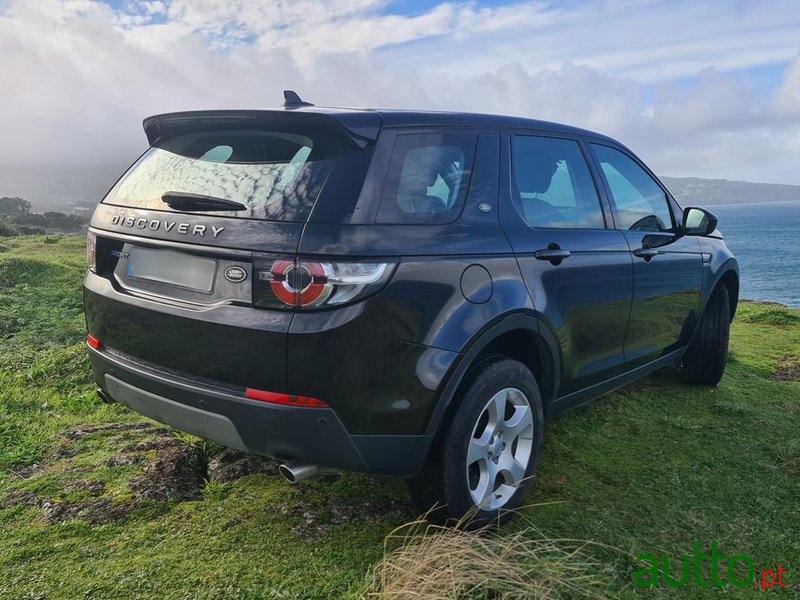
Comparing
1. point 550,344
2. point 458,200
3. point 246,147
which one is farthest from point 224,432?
point 550,344

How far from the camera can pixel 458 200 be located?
8.79 ft

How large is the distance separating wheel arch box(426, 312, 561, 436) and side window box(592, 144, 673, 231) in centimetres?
109

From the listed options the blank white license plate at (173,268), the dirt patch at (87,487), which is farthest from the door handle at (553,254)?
the dirt patch at (87,487)

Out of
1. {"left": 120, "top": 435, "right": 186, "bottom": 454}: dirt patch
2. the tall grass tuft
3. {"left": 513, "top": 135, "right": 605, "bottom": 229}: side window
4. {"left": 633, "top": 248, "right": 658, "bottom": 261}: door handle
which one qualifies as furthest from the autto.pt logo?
{"left": 120, "top": 435, "right": 186, "bottom": 454}: dirt patch

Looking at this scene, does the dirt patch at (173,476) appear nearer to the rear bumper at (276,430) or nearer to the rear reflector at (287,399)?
the rear bumper at (276,430)

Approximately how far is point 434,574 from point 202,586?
834mm

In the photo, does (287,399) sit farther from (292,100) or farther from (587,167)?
(587,167)

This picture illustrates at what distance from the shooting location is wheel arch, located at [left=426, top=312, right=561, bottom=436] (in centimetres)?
247

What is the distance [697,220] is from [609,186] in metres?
1.07

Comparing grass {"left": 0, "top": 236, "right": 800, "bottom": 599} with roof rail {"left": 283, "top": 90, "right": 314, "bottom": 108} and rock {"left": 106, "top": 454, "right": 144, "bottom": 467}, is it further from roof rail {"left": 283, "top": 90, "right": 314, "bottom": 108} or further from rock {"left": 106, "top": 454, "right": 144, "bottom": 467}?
roof rail {"left": 283, "top": 90, "right": 314, "bottom": 108}

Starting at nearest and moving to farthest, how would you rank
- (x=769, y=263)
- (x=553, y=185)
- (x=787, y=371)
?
(x=553, y=185) < (x=787, y=371) < (x=769, y=263)

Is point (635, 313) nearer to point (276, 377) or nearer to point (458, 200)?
point (458, 200)

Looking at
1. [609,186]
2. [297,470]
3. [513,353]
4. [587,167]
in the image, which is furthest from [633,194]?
[297,470]

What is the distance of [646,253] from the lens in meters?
3.79
